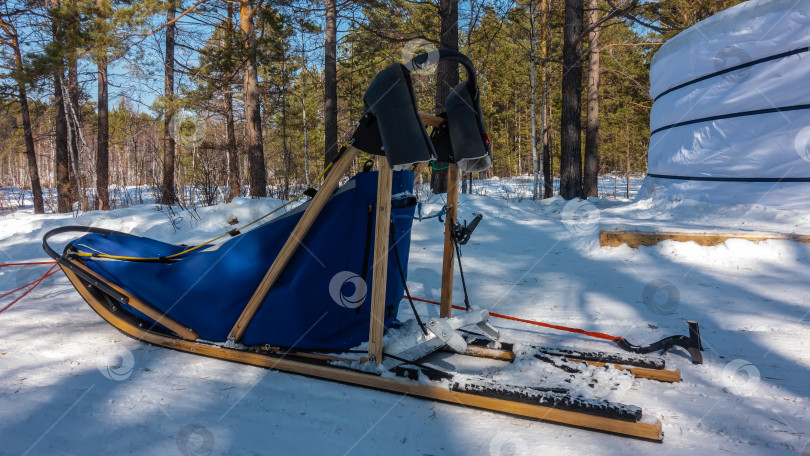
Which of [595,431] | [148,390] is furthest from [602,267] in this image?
[148,390]

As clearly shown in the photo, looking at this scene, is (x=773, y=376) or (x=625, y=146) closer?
(x=773, y=376)

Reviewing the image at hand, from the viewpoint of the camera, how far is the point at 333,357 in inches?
84.3

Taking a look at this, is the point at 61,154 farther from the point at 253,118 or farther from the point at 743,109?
the point at 743,109

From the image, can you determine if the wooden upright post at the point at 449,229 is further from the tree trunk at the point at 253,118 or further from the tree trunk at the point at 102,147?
the tree trunk at the point at 102,147

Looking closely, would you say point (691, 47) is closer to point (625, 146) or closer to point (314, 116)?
point (625, 146)

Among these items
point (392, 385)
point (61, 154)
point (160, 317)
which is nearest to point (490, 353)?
point (392, 385)

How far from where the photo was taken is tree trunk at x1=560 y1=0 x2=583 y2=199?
8.11 metres

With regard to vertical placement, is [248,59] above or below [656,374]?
above

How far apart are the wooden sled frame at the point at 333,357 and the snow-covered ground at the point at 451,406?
0.04m

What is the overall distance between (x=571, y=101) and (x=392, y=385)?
26.5 feet

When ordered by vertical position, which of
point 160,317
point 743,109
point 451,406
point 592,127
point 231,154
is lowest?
point 451,406

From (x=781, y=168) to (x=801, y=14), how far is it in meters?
1.77

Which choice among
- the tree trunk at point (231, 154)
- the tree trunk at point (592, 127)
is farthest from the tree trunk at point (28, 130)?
the tree trunk at point (592, 127)

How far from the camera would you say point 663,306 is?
3.13 metres
